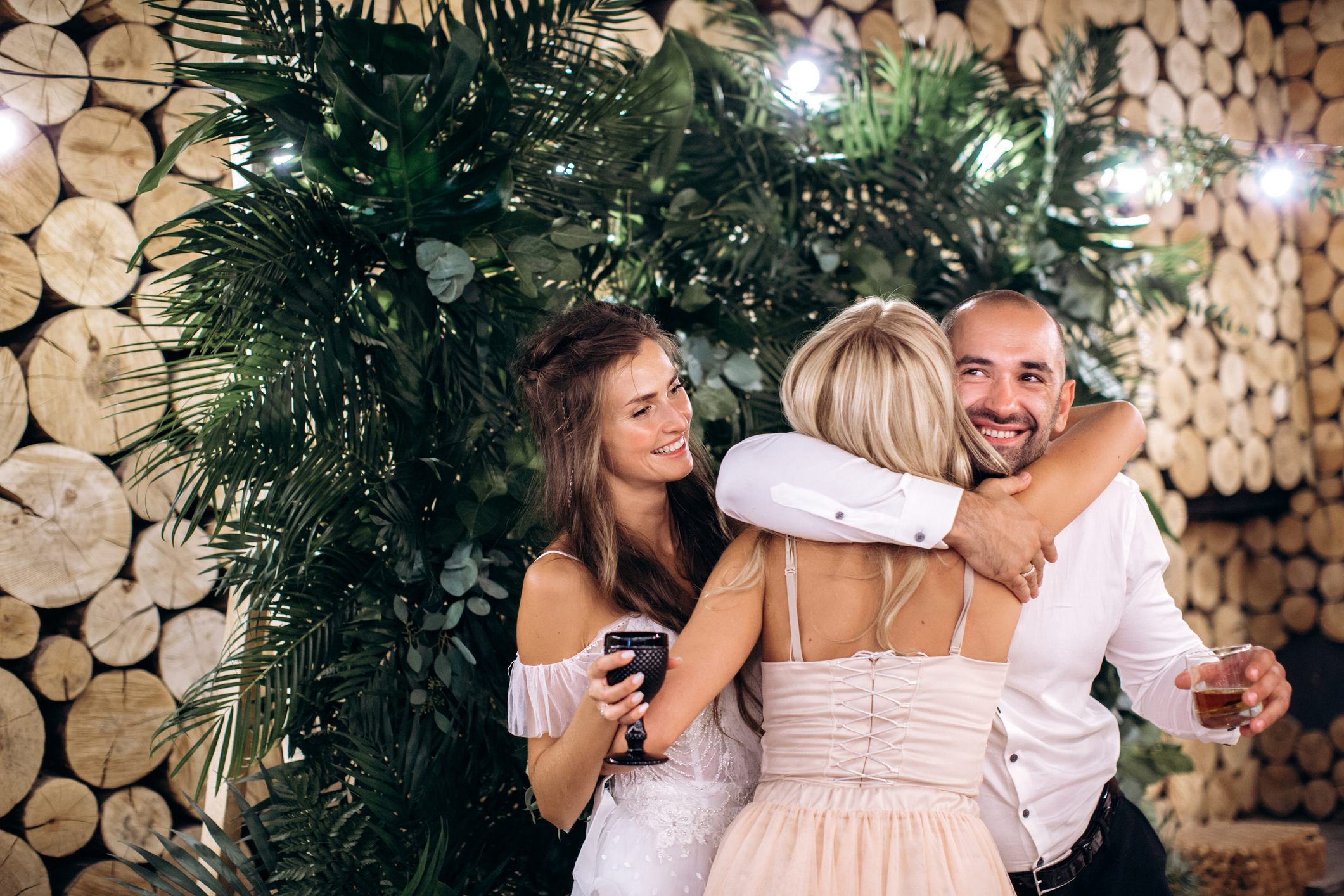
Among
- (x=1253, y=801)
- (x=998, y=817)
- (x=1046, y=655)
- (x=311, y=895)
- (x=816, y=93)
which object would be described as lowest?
(x=1253, y=801)

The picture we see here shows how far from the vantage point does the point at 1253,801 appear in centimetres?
421

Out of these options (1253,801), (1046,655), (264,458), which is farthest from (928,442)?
(1253,801)

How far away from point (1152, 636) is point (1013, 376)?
470 mm

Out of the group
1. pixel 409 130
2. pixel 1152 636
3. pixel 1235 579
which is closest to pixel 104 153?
pixel 409 130

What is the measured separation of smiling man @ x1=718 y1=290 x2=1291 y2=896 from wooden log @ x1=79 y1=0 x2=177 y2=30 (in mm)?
1913

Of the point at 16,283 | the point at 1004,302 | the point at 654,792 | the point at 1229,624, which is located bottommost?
the point at 1229,624

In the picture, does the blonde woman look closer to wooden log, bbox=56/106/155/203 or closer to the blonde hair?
the blonde hair

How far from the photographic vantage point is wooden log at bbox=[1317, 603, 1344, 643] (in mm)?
4145

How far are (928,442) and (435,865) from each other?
3.50 feet

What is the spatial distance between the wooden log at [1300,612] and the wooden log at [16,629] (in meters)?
4.53

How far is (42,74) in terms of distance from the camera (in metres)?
2.13

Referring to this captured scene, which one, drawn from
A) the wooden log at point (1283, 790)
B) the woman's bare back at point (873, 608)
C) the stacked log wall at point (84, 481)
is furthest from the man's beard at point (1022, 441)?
the wooden log at point (1283, 790)

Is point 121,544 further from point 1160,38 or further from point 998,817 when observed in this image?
point 1160,38

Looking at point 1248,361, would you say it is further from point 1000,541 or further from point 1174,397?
point 1000,541
